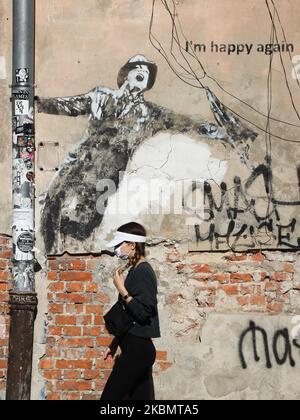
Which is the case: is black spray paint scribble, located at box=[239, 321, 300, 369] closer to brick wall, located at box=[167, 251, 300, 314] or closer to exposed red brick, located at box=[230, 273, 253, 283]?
brick wall, located at box=[167, 251, 300, 314]

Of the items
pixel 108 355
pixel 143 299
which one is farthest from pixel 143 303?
pixel 108 355

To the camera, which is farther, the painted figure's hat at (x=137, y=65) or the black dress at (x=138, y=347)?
the painted figure's hat at (x=137, y=65)

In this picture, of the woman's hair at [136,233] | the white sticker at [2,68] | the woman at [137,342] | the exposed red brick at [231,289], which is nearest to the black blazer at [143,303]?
the woman at [137,342]

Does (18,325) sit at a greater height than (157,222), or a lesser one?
lesser

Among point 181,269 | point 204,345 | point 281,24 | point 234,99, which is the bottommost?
point 204,345

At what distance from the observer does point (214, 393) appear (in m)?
8.27

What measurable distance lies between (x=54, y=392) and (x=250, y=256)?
6.75ft

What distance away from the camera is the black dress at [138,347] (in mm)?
7086

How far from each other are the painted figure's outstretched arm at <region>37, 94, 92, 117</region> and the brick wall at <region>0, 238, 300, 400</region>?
1.32 meters

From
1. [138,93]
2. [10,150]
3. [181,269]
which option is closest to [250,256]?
[181,269]

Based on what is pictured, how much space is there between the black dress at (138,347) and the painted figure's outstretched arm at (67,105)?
185 centimetres

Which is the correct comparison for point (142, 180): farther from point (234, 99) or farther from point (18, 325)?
point (18, 325)

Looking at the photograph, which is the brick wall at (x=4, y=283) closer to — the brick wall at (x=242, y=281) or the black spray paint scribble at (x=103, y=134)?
the black spray paint scribble at (x=103, y=134)

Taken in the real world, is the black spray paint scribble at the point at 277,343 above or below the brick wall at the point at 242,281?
below
